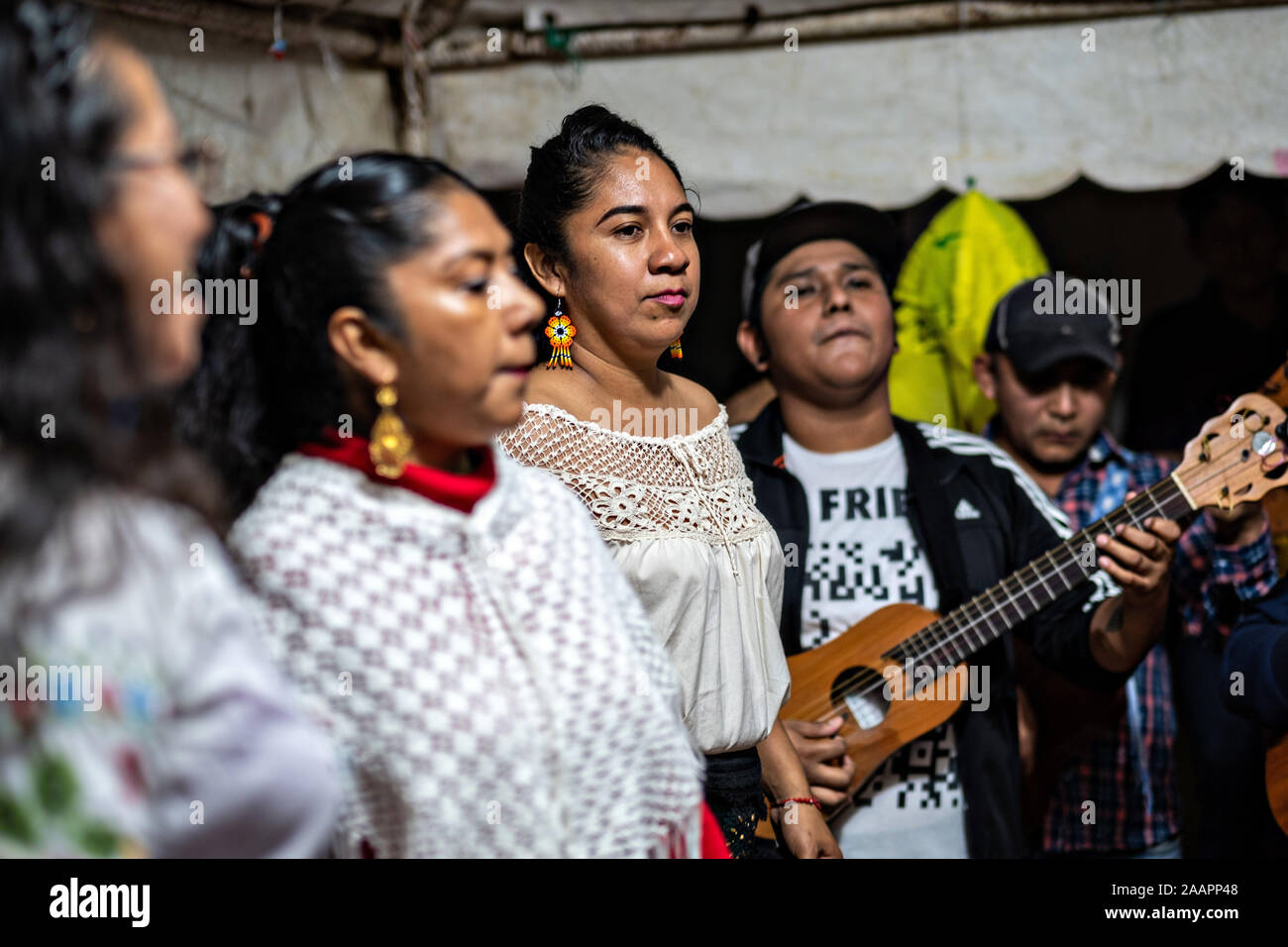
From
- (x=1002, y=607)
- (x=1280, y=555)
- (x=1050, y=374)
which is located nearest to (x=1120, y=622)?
(x=1002, y=607)

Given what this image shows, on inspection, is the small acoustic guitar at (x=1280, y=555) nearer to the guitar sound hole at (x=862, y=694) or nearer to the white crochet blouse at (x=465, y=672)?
the guitar sound hole at (x=862, y=694)

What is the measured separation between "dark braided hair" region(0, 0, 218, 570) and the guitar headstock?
88.3 inches

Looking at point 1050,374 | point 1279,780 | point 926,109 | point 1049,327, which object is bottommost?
point 1279,780

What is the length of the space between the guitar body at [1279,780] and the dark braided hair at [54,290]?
7.32 ft

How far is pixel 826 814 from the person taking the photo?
2721 mm

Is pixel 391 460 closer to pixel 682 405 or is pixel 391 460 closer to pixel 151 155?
pixel 151 155

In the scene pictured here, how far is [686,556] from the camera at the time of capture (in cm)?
200

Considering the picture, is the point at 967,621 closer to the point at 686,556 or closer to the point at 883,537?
the point at 883,537

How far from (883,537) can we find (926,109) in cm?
152

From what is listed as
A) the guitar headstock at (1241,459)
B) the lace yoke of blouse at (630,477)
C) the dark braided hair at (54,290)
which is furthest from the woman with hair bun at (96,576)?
the guitar headstock at (1241,459)
